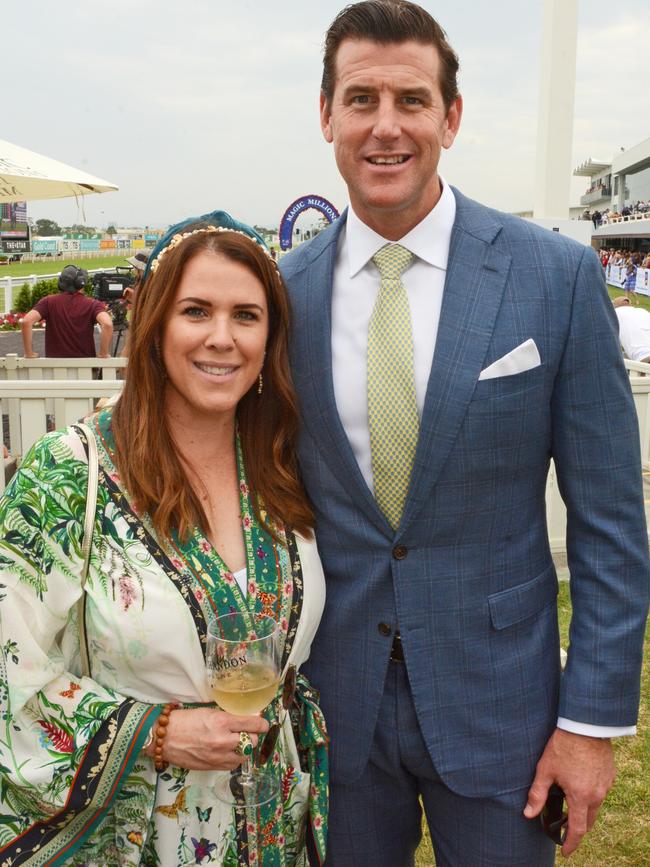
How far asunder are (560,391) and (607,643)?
23.9 inches

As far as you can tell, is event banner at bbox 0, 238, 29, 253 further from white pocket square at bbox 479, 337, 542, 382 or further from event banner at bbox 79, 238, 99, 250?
white pocket square at bbox 479, 337, 542, 382

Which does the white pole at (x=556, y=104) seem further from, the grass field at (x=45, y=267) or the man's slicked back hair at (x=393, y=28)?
the grass field at (x=45, y=267)

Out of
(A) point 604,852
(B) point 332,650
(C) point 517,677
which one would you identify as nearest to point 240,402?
(B) point 332,650

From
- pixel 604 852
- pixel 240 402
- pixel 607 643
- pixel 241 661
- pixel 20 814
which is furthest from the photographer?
pixel 604 852

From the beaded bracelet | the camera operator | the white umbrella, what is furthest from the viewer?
the camera operator

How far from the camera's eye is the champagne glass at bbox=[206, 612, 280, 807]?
157 centimetres

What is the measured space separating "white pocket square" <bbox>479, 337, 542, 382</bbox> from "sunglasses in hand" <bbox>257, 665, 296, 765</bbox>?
84cm

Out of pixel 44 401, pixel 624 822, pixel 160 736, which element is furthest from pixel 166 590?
pixel 44 401

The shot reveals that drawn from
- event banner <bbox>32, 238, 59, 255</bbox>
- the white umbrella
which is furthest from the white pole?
event banner <bbox>32, 238, 59, 255</bbox>

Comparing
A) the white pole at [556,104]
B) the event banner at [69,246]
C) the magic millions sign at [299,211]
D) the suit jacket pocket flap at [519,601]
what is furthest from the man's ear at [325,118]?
the event banner at [69,246]

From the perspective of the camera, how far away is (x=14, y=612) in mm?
1617

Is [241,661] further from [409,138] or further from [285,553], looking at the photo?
[409,138]

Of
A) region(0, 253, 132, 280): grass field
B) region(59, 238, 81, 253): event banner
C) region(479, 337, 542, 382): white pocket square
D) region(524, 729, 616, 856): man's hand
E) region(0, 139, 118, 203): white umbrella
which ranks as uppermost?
region(59, 238, 81, 253): event banner

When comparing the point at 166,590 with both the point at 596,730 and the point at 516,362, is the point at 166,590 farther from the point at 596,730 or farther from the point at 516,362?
the point at 596,730
